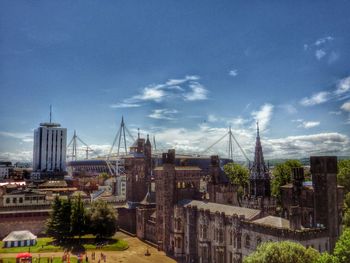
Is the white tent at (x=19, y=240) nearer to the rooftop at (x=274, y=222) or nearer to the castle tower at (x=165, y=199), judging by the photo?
the castle tower at (x=165, y=199)

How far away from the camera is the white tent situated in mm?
68562

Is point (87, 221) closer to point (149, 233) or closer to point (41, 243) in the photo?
point (41, 243)

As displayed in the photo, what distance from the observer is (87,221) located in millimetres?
73938

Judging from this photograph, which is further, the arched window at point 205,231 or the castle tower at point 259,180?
the castle tower at point 259,180

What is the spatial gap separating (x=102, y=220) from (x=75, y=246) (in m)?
7.73

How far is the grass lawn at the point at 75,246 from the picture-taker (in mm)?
66375

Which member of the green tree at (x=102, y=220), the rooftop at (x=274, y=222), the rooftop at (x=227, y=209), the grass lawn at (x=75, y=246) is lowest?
the grass lawn at (x=75, y=246)

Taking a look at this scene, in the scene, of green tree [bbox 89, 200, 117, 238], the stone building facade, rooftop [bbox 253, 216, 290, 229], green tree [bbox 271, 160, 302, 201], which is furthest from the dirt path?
green tree [bbox 271, 160, 302, 201]

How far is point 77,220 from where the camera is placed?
72.2 metres

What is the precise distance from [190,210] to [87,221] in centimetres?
2420

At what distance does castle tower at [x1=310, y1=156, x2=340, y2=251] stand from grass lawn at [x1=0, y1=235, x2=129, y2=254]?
40801mm

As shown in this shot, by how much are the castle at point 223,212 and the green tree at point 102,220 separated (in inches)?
367

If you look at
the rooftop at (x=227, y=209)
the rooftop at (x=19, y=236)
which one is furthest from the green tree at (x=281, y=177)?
the rooftop at (x=19, y=236)

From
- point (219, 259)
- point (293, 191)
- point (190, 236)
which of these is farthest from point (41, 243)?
point (293, 191)
